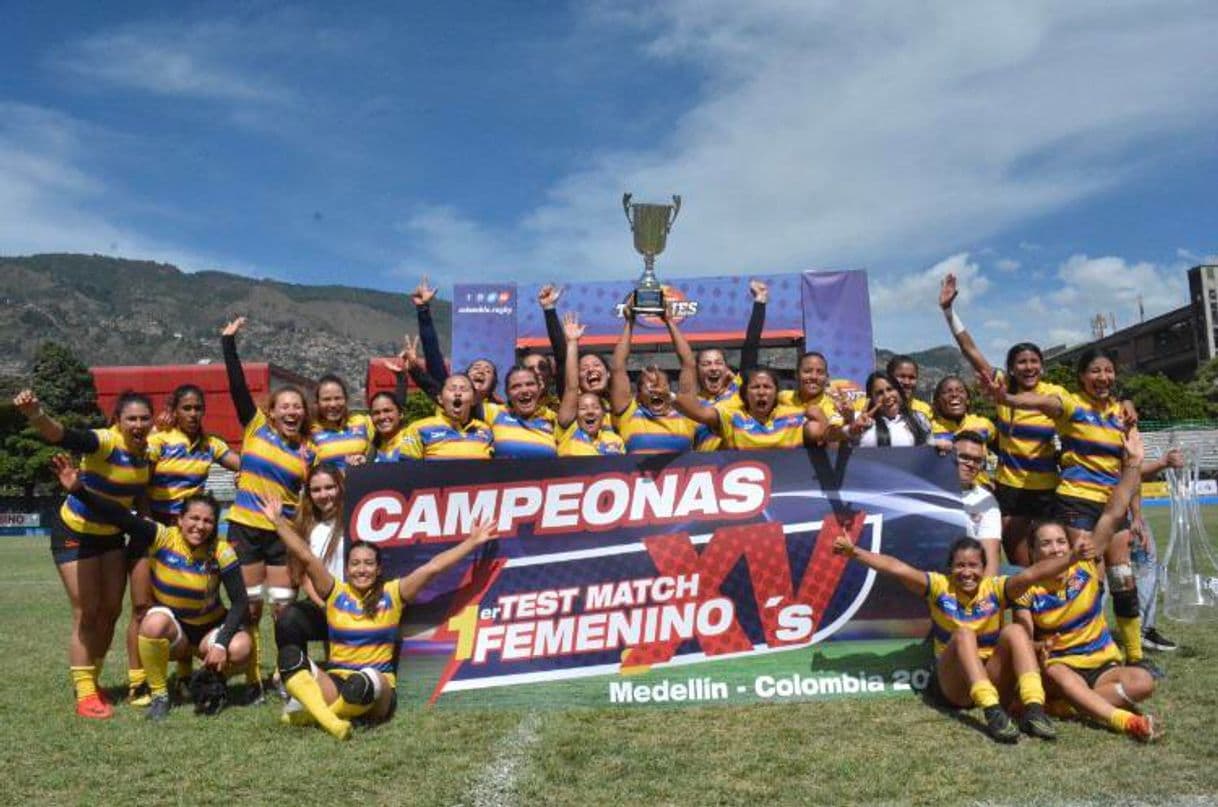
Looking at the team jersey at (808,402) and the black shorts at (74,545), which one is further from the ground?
the team jersey at (808,402)

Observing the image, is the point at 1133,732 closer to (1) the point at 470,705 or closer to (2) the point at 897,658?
(2) the point at 897,658

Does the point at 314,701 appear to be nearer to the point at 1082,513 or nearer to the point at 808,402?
the point at 808,402

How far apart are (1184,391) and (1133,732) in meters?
58.8

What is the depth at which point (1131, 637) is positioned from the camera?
550 cm

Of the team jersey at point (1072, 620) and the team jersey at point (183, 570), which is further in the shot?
the team jersey at point (183, 570)

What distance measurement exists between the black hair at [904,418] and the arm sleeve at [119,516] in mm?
4540

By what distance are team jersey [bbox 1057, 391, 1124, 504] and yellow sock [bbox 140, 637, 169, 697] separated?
555 centimetres

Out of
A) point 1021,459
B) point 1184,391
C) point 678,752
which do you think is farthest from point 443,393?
point 1184,391

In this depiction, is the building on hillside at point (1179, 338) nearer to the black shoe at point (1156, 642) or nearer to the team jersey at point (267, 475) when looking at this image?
the black shoe at point (1156, 642)

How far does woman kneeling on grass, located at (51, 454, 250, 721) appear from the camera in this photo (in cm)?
511

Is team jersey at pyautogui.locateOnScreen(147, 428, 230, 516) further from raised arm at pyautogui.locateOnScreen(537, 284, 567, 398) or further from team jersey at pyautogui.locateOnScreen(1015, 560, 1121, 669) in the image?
team jersey at pyautogui.locateOnScreen(1015, 560, 1121, 669)

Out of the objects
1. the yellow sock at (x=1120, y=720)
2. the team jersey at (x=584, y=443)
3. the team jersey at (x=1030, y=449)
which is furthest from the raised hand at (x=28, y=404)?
the team jersey at (x=1030, y=449)

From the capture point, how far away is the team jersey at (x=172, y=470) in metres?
5.68

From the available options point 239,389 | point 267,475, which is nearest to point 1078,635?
point 267,475
